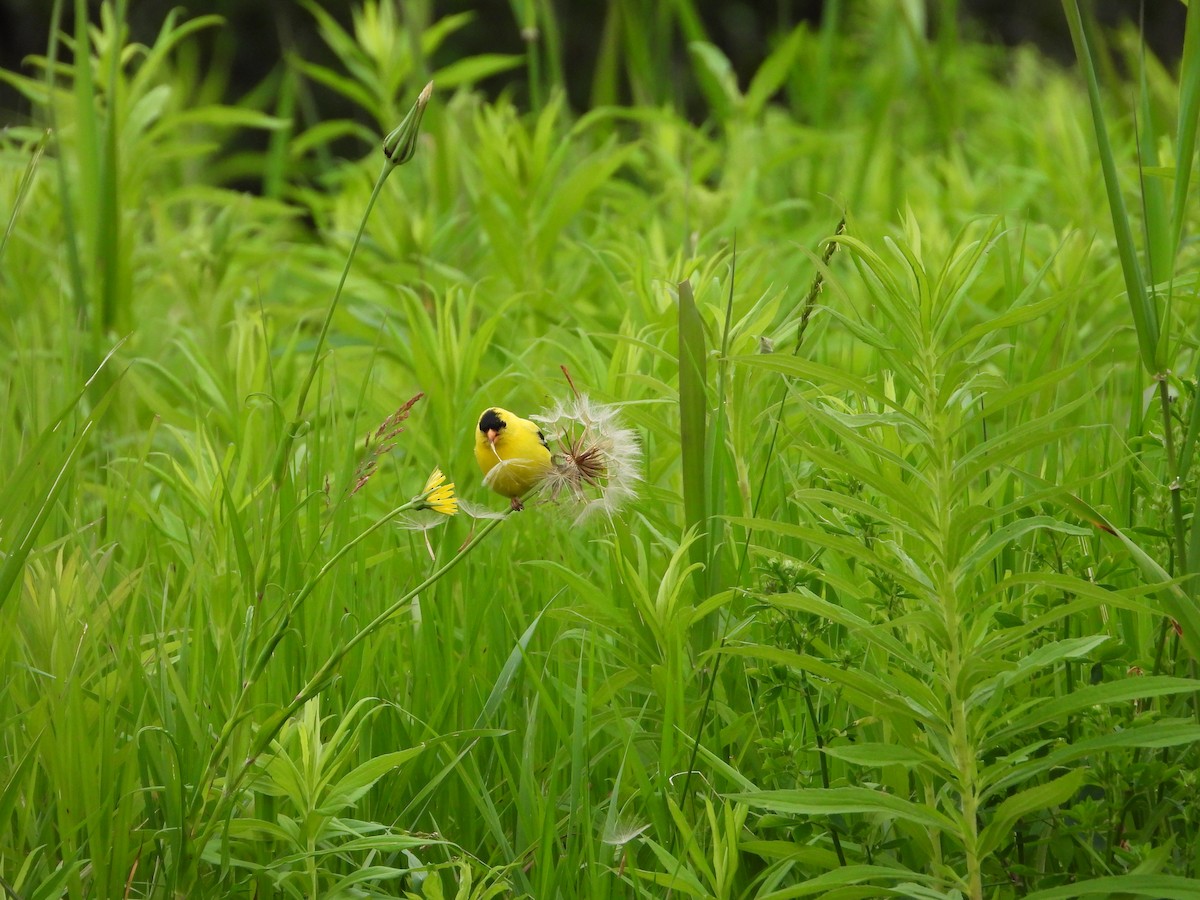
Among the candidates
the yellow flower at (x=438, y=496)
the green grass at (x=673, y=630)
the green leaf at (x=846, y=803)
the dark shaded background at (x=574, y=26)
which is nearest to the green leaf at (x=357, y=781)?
the green grass at (x=673, y=630)

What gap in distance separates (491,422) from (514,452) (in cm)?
6

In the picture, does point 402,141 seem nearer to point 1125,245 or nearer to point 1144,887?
point 1125,245

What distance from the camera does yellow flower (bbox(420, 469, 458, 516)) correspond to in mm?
1206

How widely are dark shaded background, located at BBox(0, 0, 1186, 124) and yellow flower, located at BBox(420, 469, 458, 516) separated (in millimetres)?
6817

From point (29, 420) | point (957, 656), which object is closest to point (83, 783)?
point (29, 420)

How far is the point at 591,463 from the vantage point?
1.37 meters

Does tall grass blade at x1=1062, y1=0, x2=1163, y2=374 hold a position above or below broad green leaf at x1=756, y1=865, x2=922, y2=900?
above

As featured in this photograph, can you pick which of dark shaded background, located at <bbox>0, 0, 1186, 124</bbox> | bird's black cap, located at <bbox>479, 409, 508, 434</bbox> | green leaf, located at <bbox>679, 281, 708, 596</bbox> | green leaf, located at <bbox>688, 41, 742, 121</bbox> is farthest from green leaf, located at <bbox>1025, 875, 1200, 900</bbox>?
dark shaded background, located at <bbox>0, 0, 1186, 124</bbox>

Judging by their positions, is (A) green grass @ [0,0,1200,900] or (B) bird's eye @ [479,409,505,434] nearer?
(A) green grass @ [0,0,1200,900]

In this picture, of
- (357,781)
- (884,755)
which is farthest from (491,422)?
(884,755)

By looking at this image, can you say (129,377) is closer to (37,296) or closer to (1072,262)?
(37,296)

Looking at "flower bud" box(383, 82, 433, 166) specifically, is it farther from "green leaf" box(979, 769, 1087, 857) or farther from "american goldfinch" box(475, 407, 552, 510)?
"green leaf" box(979, 769, 1087, 857)

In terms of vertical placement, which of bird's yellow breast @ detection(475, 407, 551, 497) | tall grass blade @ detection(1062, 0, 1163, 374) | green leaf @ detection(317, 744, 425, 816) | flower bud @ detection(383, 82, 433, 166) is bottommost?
green leaf @ detection(317, 744, 425, 816)

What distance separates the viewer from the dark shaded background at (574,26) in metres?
7.51
